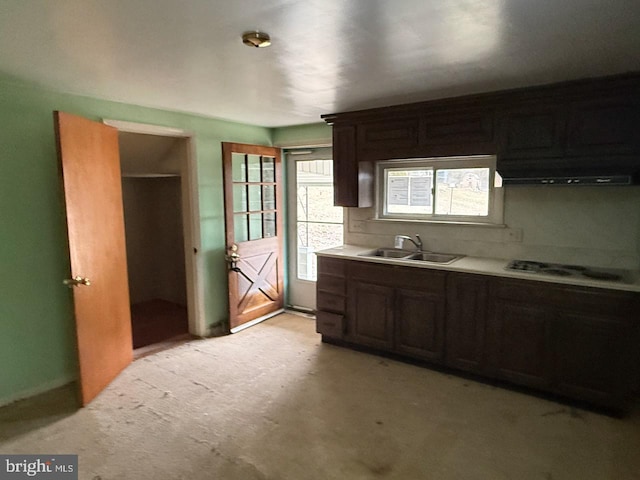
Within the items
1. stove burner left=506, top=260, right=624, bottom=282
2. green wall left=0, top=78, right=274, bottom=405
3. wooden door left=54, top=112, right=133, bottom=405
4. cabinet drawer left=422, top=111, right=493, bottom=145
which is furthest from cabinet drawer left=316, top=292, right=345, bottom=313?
green wall left=0, top=78, right=274, bottom=405

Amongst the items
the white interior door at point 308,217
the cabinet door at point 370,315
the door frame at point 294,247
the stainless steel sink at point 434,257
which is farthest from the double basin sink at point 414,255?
the door frame at point 294,247

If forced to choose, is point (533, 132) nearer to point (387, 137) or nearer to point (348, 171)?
point (387, 137)

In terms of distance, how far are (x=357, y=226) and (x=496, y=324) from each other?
180cm

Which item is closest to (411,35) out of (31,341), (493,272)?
(493,272)

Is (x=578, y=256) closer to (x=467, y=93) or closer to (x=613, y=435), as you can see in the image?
(x=613, y=435)

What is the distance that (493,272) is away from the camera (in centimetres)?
287

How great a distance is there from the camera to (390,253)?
3.88 metres

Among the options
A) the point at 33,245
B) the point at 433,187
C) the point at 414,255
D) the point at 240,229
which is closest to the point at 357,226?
the point at 414,255

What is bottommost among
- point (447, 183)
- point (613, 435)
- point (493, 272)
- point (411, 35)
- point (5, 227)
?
point (613, 435)

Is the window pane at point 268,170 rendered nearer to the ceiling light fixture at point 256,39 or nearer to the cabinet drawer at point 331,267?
the cabinet drawer at point 331,267

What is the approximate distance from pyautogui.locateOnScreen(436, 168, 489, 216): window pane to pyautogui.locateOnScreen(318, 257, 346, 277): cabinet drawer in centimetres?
109

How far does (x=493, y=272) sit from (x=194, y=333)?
3.00 meters

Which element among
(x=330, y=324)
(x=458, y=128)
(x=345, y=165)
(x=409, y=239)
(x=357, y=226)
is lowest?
(x=330, y=324)

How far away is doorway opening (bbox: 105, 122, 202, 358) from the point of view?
14.2ft
